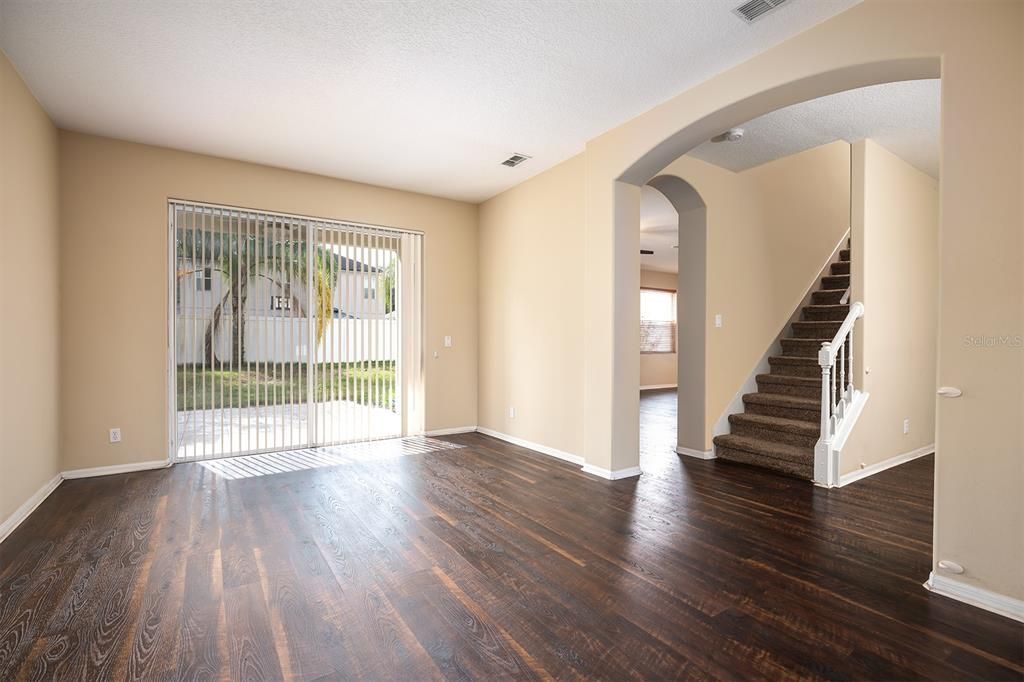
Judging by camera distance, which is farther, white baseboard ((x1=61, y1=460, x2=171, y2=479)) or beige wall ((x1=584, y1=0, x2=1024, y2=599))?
white baseboard ((x1=61, y1=460, x2=171, y2=479))

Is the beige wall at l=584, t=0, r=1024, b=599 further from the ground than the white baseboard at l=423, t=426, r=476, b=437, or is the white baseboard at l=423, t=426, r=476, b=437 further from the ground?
the beige wall at l=584, t=0, r=1024, b=599

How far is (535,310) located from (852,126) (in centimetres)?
306

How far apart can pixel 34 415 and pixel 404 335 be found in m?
3.13

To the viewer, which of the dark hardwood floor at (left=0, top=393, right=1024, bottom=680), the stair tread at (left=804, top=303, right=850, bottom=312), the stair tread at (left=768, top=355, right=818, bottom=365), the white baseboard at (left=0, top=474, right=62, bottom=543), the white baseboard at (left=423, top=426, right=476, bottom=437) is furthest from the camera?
the white baseboard at (left=423, top=426, right=476, bottom=437)

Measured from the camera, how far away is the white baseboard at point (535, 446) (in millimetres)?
4648

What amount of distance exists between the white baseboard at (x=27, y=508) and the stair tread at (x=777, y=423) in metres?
5.46

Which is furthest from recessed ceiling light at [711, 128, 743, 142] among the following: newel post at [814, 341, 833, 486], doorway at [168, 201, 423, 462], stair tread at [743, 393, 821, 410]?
doorway at [168, 201, 423, 462]

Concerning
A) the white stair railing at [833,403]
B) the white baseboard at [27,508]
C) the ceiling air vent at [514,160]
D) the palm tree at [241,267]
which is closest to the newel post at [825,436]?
the white stair railing at [833,403]

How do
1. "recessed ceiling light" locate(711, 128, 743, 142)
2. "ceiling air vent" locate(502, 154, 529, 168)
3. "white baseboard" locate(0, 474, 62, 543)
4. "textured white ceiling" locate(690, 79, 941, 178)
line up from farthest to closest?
"ceiling air vent" locate(502, 154, 529, 168) < "recessed ceiling light" locate(711, 128, 743, 142) < "textured white ceiling" locate(690, 79, 941, 178) < "white baseboard" locate(0, 474, 62, 543)

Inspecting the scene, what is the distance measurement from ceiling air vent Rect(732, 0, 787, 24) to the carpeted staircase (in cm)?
320

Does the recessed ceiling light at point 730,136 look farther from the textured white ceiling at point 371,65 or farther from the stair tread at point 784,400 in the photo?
the stair tread at point 784,400

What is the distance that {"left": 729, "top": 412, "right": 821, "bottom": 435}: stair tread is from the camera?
14.0 ft

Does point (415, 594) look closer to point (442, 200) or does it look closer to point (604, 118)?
point (604, 118)

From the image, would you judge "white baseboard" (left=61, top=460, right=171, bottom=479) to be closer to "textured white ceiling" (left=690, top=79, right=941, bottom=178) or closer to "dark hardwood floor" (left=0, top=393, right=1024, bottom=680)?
"dark hardwood floor" (left=0, top=393, right=1024, bottom=680)
